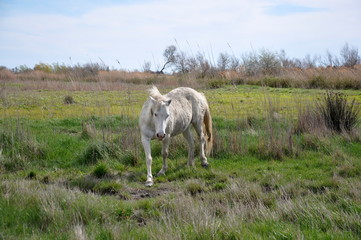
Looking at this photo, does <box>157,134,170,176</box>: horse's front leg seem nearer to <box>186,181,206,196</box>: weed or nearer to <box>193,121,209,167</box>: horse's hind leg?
<box>193,121,209,167</box>: horse's hind leg

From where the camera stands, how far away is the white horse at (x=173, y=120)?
7.76 meters

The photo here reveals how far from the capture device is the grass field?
4.68 m

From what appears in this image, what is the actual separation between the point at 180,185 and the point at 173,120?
1.70 meters

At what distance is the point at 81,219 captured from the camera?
16.5 ft

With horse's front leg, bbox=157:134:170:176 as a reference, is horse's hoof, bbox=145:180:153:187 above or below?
below

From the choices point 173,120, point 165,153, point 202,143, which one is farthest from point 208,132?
point 165,153

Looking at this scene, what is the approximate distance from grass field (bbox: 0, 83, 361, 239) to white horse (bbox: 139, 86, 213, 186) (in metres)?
0.36

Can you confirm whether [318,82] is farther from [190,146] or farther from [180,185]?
[180,185]

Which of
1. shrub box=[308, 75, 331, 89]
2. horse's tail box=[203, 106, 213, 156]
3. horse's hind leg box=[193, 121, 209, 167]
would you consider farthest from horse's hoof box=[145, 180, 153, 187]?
shrub box=[308, 75, 331, 89]

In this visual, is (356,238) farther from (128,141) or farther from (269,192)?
(128,141)

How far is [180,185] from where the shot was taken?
24.1ft

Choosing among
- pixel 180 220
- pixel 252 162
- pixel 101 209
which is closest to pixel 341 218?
pixel 180 220

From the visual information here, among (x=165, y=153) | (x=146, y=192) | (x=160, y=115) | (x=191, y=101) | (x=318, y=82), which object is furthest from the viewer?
(x=318, y=82)

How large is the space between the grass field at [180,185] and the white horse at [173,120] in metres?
0.36
